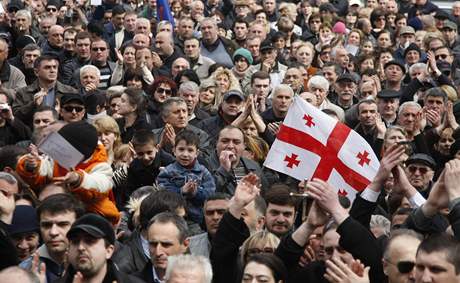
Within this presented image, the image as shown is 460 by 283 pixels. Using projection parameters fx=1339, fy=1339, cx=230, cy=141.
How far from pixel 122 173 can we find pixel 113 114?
8.44ft

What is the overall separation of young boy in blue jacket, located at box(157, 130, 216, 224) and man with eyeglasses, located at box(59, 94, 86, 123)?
144cm

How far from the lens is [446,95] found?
49.8ft

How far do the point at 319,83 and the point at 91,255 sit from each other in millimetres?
8126

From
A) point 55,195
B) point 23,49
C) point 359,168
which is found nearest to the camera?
point 55,195

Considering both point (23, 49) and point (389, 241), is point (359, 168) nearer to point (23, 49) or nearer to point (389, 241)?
point (389, 241)

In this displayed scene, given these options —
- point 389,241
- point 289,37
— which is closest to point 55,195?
point 389,241

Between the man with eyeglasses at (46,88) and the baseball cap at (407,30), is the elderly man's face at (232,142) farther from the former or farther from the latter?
the baseball cap at (407,30)

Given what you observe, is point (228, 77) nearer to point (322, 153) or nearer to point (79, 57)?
point (79, 57)

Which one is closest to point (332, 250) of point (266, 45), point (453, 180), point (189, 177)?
point (453, 180)

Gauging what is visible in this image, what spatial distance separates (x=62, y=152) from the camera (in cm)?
980

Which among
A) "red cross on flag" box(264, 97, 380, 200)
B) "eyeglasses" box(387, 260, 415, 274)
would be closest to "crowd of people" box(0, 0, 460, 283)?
"eyeglasses" box(387, 260, 415, 274)

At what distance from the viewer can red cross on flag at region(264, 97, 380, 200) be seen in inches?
416

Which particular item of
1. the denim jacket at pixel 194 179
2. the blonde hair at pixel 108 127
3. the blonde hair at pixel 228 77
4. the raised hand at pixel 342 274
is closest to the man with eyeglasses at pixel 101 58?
the blonde hair at pixel 228 77

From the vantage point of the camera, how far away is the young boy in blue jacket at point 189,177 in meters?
11.3
